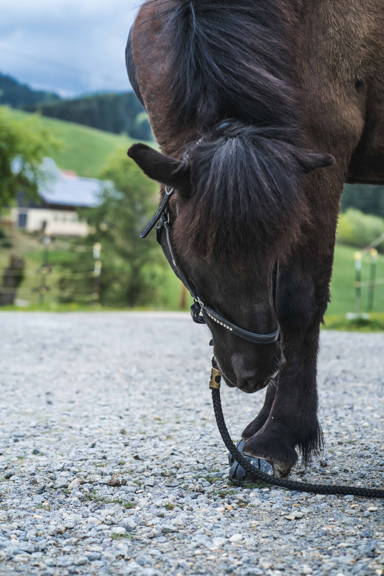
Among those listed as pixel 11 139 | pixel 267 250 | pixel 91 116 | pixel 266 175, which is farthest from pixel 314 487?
pixel 91 116

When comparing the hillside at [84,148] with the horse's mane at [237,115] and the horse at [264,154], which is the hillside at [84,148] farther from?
the horse's mane at [237,115]

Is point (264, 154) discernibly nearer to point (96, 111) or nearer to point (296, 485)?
point (296, 485)

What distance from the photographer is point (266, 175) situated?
2.70m

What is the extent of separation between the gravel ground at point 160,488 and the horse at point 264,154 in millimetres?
381

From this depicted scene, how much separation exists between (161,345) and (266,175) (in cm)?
804

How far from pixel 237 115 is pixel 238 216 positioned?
0.54 metres

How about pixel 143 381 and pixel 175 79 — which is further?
pixel 143 381

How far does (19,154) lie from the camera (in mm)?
34125

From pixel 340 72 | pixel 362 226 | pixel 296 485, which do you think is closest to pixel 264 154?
pixel 340 72

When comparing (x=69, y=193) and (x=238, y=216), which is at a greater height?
(x=69, y=193)

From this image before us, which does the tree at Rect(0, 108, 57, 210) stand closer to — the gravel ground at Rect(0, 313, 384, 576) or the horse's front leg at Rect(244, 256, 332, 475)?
the gravel ground at Rect(0, 313, 384, 576)

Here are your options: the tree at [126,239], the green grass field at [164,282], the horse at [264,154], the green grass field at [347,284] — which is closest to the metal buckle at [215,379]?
the horse at [264,154]

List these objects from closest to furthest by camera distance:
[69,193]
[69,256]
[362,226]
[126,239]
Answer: [126,239] < [69,256] < [362,226] < [69,193]

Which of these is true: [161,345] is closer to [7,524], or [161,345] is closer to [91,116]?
[7,524]
